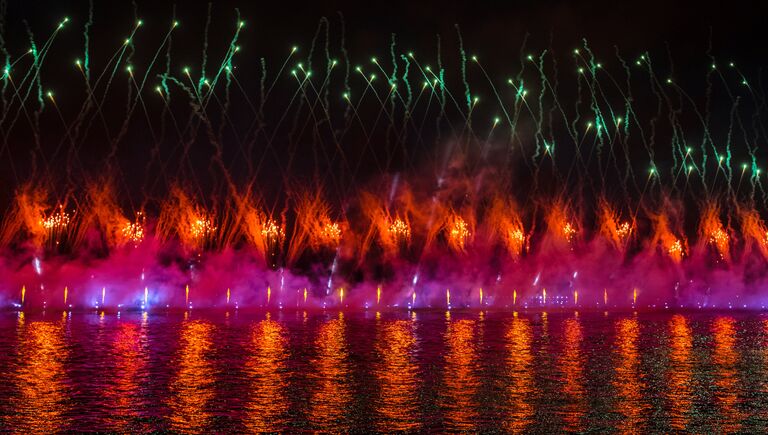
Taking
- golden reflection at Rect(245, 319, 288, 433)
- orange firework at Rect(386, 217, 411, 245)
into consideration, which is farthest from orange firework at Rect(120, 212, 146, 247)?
golden reflection at Rect(245, 319, 288, 433)

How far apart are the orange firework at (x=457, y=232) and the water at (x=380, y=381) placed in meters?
27.8

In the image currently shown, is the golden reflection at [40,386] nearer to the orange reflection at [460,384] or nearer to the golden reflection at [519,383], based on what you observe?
the orange reflection at [460,384]

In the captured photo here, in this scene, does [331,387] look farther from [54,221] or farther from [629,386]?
[54,221]

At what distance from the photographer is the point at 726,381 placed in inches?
625

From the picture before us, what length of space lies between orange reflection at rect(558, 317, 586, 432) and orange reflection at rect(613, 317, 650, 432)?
64cm

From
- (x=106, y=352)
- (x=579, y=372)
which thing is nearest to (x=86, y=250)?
(x=106, y=352)

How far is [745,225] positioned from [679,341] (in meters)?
40.0

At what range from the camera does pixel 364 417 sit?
11.9 metres

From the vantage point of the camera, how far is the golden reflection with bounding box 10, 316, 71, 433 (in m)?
11.4

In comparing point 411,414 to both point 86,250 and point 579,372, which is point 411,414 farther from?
point 86,250

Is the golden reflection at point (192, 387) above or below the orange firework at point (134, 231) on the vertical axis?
below

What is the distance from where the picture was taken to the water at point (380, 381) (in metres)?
11.7

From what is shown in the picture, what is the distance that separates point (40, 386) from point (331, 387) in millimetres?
5460

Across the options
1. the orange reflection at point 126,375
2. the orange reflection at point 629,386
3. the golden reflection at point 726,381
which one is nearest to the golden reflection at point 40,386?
the orange reflection at point 126,375
